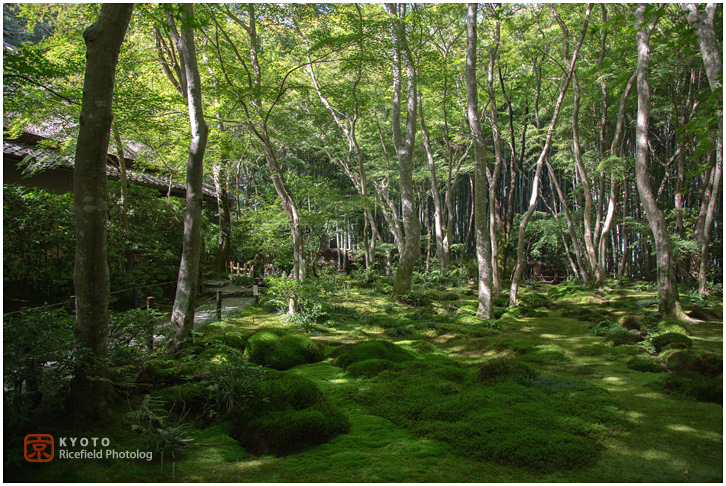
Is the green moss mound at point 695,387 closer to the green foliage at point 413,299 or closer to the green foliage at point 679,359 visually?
the green foliage at point 679,359

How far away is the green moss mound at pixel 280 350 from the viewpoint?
5.53 m

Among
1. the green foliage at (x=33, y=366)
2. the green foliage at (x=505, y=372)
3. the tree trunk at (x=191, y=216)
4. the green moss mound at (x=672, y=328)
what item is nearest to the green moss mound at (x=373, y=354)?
the green foliage at (x=505, y=372)

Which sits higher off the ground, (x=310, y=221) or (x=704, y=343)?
(x=310, y=221)

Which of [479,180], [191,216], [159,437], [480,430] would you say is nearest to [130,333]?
[159,437]

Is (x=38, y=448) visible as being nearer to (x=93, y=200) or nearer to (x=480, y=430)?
(x=93, y=200)

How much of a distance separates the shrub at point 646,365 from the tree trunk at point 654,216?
311 centimetres

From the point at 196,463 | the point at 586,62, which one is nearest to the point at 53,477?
the point at 196,463

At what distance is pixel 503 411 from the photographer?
3.67 metres

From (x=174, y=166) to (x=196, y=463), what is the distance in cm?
1148

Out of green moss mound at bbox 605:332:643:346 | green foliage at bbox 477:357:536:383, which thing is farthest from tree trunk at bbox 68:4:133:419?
green moss mound at bbox 605:332:643:346

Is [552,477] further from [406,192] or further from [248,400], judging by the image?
[406,192]

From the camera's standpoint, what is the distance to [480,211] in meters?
8.88

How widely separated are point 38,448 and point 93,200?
176 centimetres

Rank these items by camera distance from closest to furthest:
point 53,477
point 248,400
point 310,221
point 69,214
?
point 53,477, point 248,400, point 69,214, point 310,221
